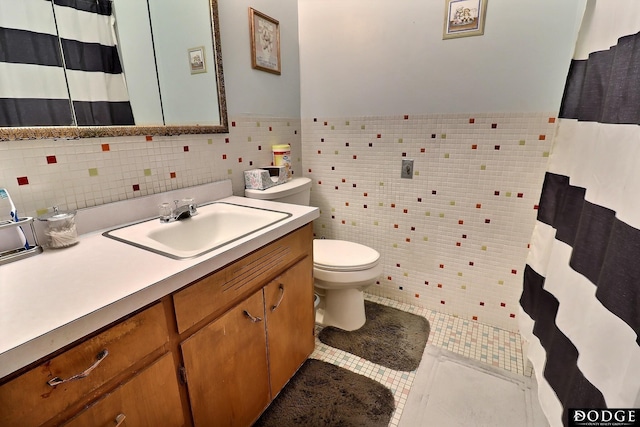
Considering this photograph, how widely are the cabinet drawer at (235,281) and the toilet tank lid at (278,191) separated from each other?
39 cm

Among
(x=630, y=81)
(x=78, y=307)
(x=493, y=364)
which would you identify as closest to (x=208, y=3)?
(x=78, y=307)

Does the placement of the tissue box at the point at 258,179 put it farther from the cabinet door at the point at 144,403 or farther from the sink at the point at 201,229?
the cabinet door at the point at 144,403

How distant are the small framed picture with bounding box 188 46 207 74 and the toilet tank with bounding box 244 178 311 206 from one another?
0.59 metres

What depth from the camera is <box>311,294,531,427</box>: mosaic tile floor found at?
142 cm

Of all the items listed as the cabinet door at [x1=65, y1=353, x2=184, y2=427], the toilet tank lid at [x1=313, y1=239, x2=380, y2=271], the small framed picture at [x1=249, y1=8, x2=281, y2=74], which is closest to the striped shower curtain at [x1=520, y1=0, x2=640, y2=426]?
the toilet tank lid at [x1=313, y1=239, x2=380, y2=271]

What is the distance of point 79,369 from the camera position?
603 millimetres

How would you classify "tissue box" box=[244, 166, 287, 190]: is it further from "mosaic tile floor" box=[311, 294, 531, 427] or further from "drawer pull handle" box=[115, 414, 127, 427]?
"drawer pull handle" box=[115, 414, 127, 427]

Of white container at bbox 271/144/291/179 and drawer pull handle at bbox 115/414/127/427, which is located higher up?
white container at bbox 271/144/291/179

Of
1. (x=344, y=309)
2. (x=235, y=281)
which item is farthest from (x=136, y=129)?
(x=344, y=309)

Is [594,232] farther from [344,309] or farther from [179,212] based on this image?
[179,212]

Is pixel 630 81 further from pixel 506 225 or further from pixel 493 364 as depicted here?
pixel 493 364

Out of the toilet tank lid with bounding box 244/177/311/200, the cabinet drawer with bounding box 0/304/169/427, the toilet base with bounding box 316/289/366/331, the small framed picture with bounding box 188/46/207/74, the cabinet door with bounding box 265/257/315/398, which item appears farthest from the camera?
the toilet base with bounding box 316/289/366/331

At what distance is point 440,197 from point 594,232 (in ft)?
2.86

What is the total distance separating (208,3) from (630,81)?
1.52 m
